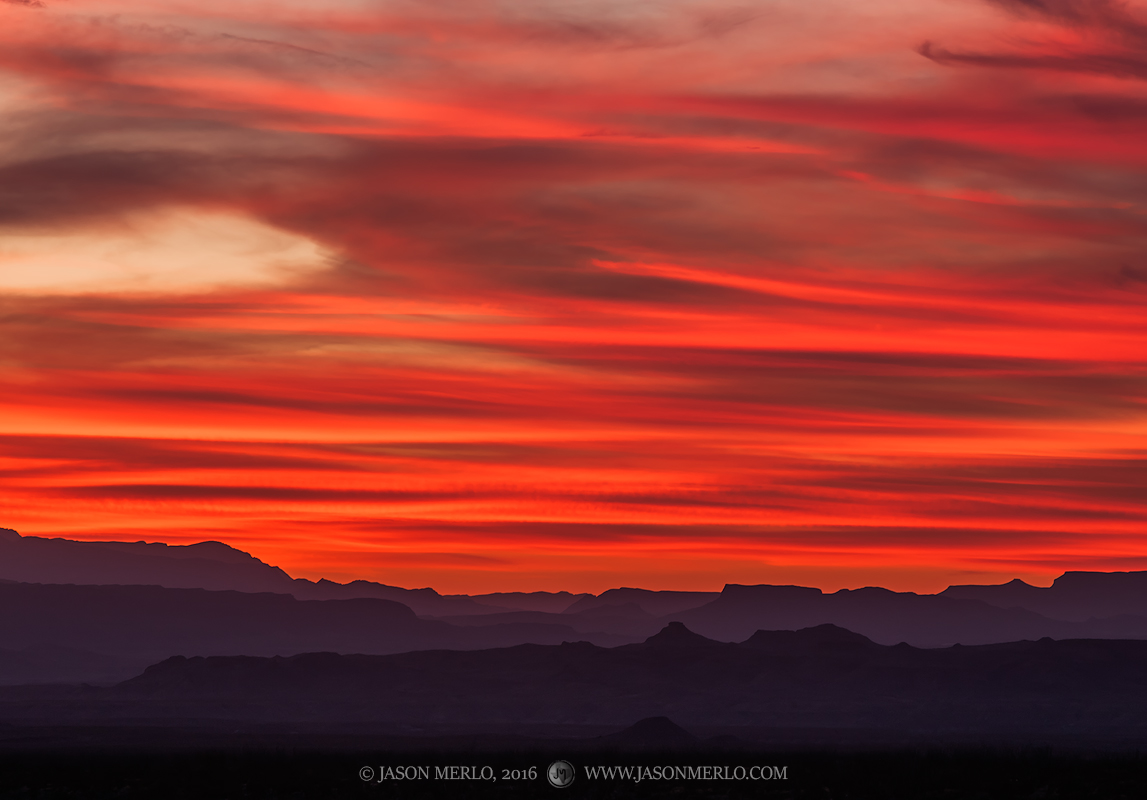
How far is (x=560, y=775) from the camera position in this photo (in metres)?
63.1

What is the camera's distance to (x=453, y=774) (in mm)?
66562

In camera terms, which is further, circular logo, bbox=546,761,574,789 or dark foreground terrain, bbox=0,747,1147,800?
circular logo, bbox=546,761,574,789

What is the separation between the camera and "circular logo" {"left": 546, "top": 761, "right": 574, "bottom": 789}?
2413 inches

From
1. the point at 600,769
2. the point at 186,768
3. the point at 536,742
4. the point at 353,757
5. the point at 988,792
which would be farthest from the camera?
the point at 536,742

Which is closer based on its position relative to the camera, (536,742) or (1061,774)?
(1061,774)

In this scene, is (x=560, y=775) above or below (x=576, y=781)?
above

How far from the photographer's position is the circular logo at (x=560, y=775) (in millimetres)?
61281

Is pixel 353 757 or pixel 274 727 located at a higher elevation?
pixel 274 727

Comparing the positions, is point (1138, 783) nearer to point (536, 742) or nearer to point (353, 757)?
point (353, 757)

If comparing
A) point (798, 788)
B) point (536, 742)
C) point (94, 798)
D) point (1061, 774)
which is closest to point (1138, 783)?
point (1061, 774)

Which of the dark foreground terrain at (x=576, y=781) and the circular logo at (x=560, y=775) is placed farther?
the circular logo at (x=560, y=775)

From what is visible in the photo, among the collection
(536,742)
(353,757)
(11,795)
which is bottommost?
(11,795)

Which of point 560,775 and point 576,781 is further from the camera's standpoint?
point 560,775

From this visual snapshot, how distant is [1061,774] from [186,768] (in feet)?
137
